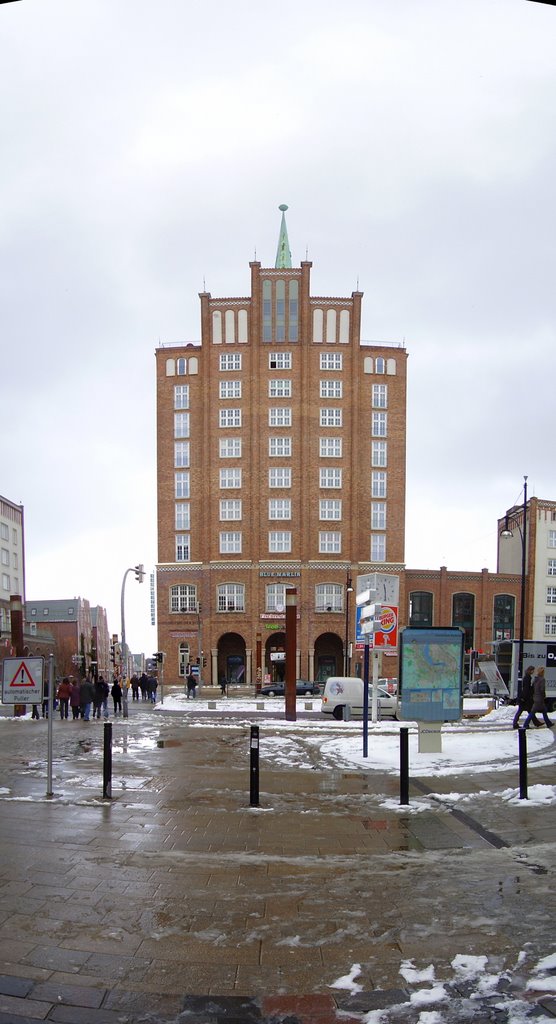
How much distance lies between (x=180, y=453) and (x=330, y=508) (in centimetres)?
1372

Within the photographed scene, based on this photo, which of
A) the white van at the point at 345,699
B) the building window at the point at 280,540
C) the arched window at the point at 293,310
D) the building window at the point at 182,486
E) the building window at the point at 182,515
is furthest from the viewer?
the building window at the point at 182,486

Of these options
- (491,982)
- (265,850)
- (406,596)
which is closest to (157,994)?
(491,982)

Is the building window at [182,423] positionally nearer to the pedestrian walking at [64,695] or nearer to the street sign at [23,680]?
the pedestrian walking at [64,695]

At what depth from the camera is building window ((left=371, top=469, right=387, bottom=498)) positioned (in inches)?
2739

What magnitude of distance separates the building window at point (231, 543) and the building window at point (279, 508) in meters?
3.21

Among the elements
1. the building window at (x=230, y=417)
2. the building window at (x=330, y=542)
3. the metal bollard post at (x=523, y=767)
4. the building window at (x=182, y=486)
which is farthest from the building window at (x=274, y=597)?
the metal bollard post at (x=523, y=767)

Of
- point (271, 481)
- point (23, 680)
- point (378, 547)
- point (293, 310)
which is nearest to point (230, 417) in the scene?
point (271, 481)

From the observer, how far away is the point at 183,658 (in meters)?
67.6

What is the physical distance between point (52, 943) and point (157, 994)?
1160 mm

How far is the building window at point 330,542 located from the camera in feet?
224

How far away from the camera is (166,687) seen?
217 ft

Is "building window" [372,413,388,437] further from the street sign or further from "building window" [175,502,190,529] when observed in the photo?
the street sign

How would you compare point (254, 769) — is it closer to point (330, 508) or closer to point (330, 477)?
point (330, 508)

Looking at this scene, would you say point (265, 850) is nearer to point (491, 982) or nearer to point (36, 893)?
point (36, 893)
